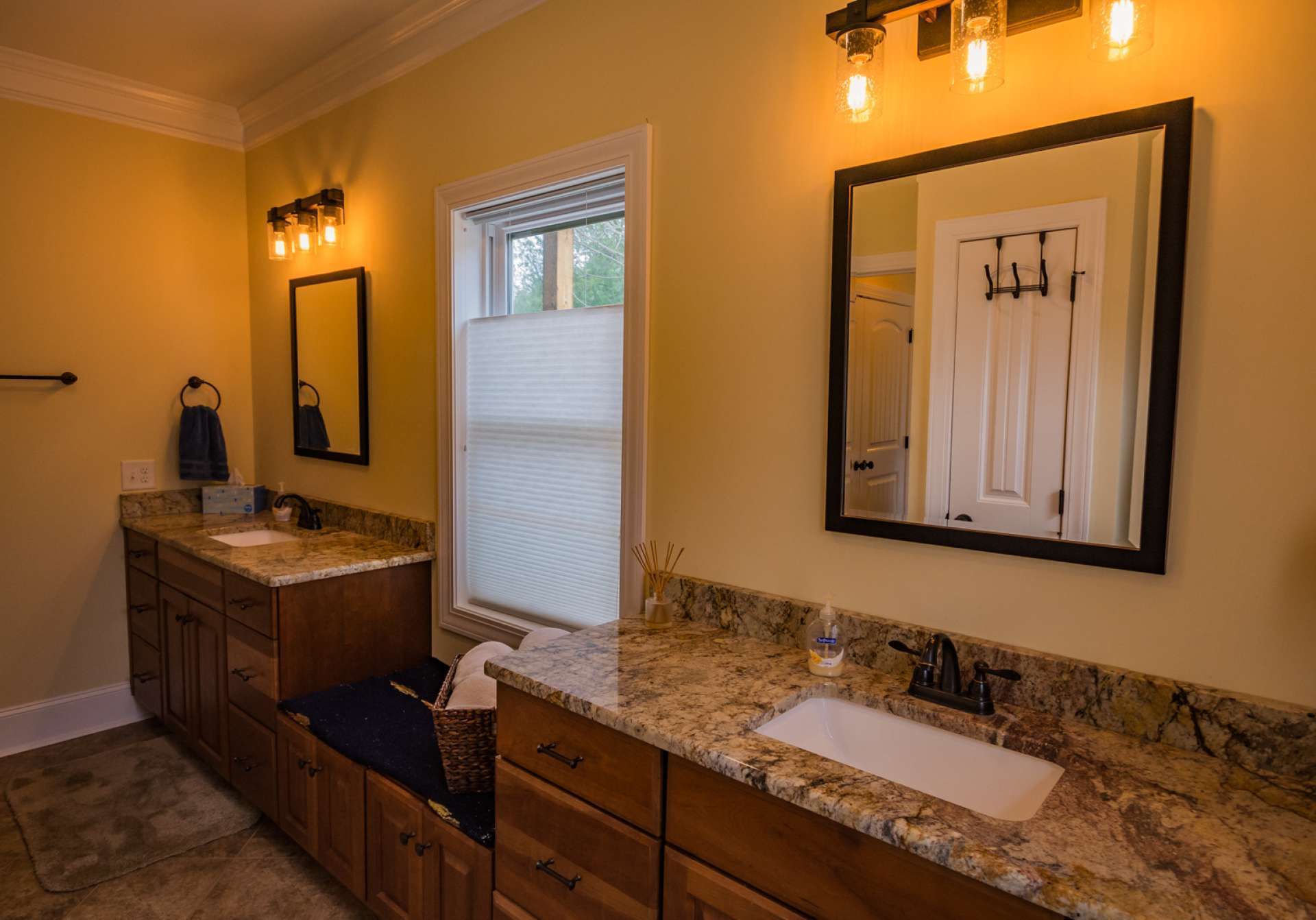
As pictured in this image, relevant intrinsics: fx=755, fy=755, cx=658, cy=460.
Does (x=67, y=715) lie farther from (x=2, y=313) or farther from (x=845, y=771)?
(x=845, y=771)

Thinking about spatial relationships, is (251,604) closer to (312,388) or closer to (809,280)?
(312,388)

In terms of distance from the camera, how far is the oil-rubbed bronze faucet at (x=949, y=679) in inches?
51.3

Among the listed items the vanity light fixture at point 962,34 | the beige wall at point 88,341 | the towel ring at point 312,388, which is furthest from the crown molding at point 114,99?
the vanity light fixture at point 962,34

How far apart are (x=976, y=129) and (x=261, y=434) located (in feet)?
10.5

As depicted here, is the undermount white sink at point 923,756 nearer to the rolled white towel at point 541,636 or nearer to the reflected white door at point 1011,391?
the reflected white door at point 1011,391

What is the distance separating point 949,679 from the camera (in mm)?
1345

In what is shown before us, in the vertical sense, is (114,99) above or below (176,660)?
above

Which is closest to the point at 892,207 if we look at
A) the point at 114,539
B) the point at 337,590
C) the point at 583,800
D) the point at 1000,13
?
the point at 1000,13

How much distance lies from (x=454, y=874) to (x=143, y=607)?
2154mm

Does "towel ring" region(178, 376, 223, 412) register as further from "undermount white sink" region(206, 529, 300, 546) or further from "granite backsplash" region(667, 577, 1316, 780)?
"granite backsplash" region(667, 577, 1316, 780)

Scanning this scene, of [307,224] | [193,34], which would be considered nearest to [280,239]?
[307,224]

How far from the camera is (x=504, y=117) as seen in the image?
2.24 metres

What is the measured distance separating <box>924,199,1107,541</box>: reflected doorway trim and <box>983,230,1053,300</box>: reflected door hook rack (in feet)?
0.05

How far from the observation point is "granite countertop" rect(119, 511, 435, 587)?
227cm
